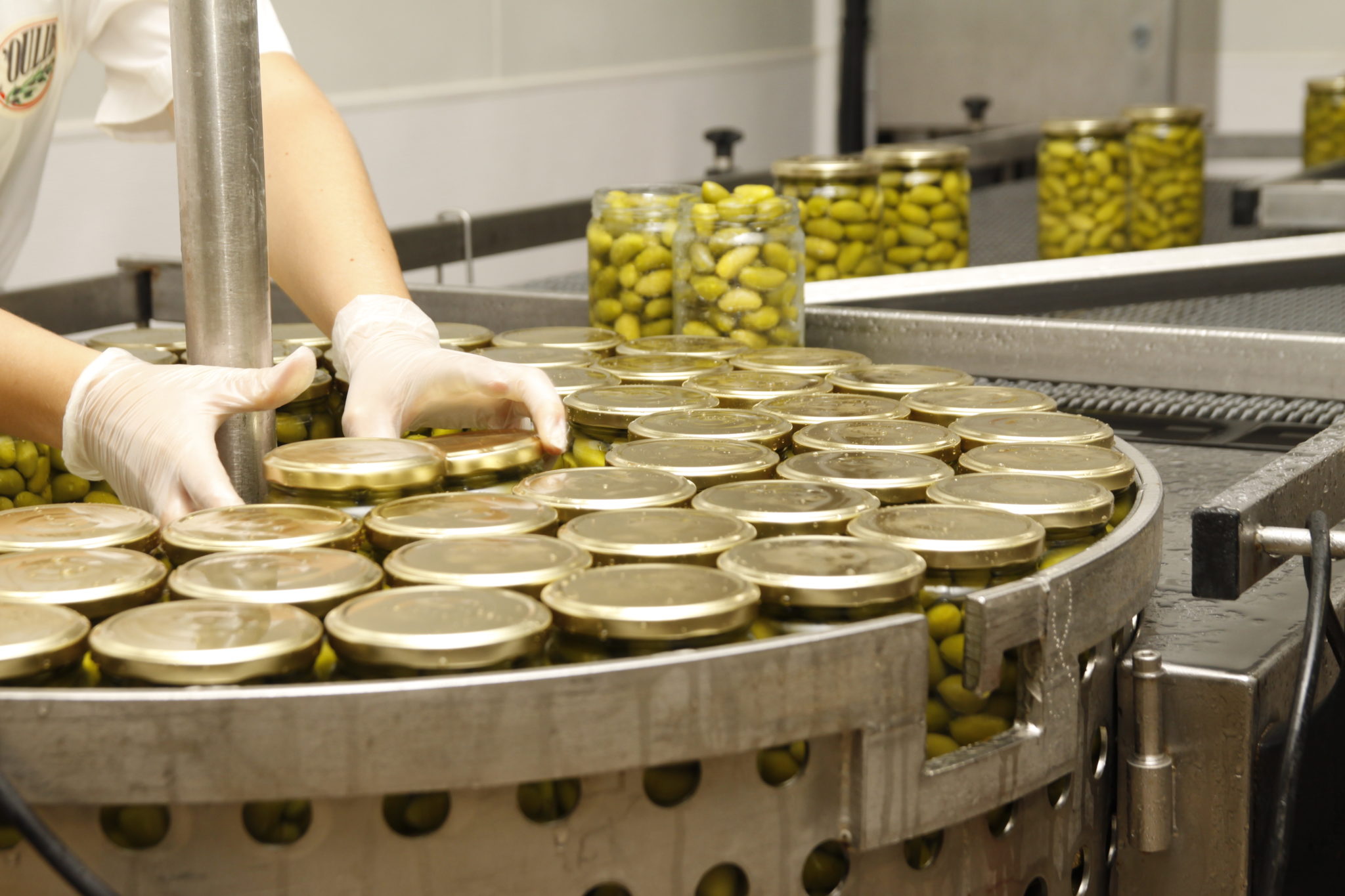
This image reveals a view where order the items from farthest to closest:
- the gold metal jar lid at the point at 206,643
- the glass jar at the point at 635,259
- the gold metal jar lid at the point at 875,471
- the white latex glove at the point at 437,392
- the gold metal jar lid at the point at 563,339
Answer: the glass jar at the point at 635,259 < the gold metal jar lid at the point at 563,339 < the white latex glove at the point at 437,392 < the gold metal jar lid at the point at 875,471 < the gold metal jar lid at the point at 206,643

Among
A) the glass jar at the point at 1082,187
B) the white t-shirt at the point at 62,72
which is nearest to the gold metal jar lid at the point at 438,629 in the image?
the white t-shirt at the point at 62,72

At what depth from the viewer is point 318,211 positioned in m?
1.13

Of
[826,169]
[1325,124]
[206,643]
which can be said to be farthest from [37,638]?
[1325,124]

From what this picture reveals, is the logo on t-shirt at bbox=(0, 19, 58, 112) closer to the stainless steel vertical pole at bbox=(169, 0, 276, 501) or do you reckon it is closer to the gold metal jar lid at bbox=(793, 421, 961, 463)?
the stainless steel vertical pole at bbox=(169, 0, 276, 501)

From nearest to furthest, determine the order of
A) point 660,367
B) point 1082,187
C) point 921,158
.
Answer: point 660,367
point 921,158
point 1082,187

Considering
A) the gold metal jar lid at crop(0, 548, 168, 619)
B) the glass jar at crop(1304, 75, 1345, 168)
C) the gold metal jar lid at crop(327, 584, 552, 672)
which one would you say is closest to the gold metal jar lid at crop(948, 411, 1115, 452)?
the gold metal jar lid at crop(327, 584, 552, 672)

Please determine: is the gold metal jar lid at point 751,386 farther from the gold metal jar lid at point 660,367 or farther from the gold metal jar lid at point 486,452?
the gold metal jar lid at point 486,452

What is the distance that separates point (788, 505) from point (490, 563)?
0.50ft

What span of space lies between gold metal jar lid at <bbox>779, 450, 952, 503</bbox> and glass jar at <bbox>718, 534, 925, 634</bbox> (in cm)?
11

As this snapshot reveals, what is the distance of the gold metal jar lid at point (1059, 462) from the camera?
2.47ft

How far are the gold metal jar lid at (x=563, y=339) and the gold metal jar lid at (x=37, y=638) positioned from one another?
0.54 meters

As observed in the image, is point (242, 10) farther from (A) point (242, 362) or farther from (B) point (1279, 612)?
(B) point (1279, 612)

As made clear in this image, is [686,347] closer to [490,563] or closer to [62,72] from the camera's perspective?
[490,563]

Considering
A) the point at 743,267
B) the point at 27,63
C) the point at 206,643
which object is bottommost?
the point at 206,643
